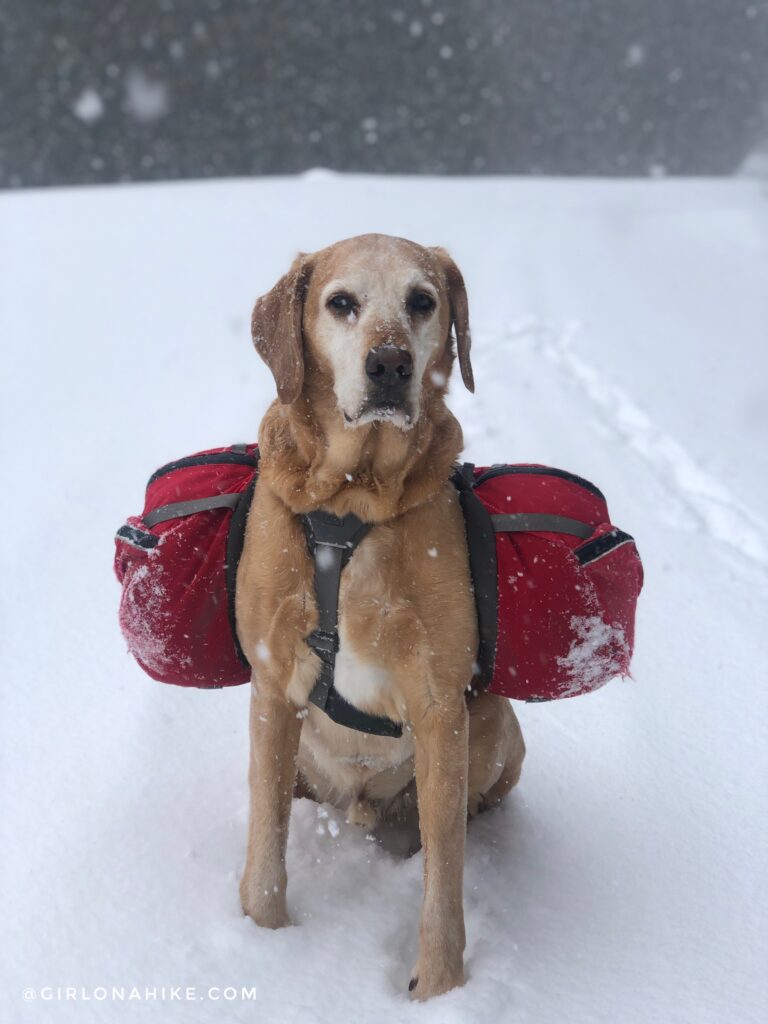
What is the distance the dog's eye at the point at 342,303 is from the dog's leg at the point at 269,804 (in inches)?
36.9

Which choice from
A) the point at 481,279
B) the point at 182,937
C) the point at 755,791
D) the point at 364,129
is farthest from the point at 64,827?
the point at 364,129

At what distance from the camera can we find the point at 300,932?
7.54 feet

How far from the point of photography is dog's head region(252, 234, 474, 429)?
83.4 inches

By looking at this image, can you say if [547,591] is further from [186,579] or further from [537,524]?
[186,579]

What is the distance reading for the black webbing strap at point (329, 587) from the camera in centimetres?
213

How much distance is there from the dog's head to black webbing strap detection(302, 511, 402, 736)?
24 cm

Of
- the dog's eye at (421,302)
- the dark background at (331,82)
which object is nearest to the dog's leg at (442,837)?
the dog's eye at (421,302)

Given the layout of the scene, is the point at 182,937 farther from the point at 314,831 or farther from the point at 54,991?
the point at 314,831

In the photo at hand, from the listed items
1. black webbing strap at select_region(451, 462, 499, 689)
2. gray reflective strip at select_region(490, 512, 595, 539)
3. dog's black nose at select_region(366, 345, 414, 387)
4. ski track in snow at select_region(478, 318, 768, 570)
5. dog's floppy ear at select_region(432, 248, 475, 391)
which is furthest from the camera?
ski track in snow at select_region(478, 318, 768, 570)

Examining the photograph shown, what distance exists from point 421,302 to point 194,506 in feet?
2.50

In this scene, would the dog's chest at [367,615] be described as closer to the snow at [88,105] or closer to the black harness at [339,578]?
the black harness at [339,578]

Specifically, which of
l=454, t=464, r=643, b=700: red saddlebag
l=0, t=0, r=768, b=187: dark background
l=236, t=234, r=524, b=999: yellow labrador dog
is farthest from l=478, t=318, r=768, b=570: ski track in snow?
l=0, t=0, r=768, b=187: dark background

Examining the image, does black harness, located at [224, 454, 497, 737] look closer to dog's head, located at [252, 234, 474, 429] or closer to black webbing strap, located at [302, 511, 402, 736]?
black webbing strap, located at [302, 511, 402, 736]

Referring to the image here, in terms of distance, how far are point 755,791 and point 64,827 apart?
79.0 inches
